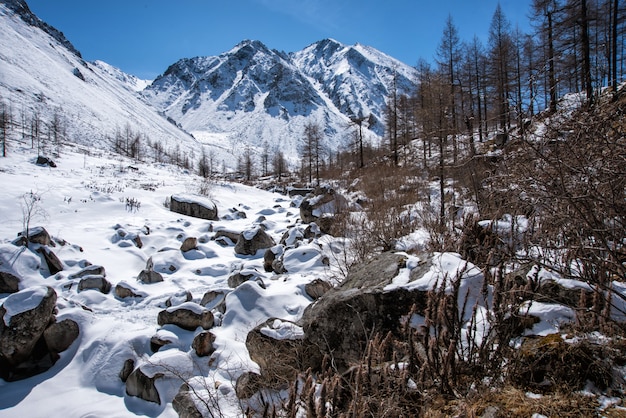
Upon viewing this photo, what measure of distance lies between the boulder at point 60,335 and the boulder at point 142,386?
1.61 metres

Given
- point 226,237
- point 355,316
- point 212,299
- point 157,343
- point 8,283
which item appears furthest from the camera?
point 226,237

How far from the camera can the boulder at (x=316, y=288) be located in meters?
5.80

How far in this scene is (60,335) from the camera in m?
4.96

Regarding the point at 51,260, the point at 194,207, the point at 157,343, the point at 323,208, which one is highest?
the point at 194,207

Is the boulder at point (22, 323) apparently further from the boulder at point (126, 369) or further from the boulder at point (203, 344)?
the boulder at point (203, 344)

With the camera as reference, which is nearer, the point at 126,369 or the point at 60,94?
the point at 126,369

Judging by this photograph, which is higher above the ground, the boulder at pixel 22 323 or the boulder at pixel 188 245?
the boulder at pixel 188 245

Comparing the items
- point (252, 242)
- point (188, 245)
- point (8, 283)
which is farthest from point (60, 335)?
point (252, 242)

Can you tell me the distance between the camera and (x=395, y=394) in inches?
77.4

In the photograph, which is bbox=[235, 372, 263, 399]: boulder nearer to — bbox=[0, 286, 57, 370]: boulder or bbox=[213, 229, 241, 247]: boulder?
bbox=[0, 286, 57, 370]: boulder

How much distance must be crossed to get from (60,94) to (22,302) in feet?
341

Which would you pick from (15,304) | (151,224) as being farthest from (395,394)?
(151,224)

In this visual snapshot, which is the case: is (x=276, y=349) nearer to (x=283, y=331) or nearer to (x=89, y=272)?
(x=283, y=331)

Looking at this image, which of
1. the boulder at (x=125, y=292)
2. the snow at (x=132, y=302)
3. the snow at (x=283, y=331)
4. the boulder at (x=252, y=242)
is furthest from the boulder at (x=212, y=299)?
the boulder at (x=252, y=242)
